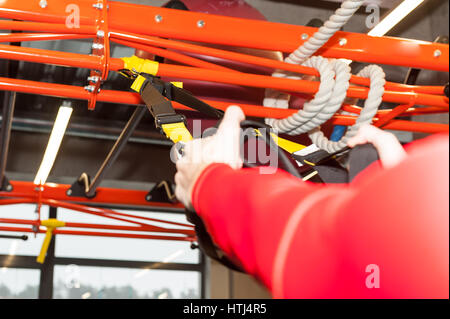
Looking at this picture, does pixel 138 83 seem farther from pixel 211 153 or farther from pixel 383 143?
pixel 383 143

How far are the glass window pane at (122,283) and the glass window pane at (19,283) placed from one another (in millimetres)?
235

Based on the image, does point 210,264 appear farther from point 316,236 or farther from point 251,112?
point 316,236

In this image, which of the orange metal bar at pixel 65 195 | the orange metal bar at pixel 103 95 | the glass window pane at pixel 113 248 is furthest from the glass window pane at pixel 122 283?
the orange metal bar at pixel 103 95

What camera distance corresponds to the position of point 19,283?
633 centimetres

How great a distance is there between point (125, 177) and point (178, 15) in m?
5.18

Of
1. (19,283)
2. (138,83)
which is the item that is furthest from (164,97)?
(19,283)

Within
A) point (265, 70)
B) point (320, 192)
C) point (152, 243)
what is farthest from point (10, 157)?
point (320, 192)

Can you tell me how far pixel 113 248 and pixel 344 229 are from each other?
6446mm

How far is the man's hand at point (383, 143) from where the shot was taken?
77 centimetres

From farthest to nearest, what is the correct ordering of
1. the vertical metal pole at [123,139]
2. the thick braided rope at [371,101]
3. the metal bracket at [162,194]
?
1. the metal bracket at [162,194]
2. the vertical metal pole at [123,139]
3. the thick braided rope at [371,101]

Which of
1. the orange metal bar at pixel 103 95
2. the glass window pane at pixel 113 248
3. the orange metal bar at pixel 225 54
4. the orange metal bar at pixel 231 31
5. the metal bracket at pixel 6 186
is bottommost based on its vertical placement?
the glass window pane at pixel 113 248

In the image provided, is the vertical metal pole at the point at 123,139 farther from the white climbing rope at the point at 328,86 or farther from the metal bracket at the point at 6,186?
the white climbing rope at the point at 328,86

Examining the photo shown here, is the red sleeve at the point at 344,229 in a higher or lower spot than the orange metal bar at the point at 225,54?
lower

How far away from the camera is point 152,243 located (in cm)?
→ 695
